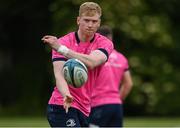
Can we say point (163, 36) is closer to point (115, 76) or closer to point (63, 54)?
point (115, 76)

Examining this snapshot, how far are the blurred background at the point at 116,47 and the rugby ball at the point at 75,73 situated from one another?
690 inches

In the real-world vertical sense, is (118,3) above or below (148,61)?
above

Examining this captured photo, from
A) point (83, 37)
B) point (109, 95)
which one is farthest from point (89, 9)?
point (109, 95)

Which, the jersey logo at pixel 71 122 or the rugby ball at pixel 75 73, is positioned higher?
the rugby ball at pixel 75 73

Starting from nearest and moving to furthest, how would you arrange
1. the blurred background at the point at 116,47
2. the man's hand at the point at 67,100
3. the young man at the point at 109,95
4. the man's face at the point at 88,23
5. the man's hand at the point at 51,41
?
1. the man's hand at the point at 67,100
2. the man's hand at the point at 51,41
3. the man's face at the point at 88,23
4. the young man at the point at 109,95
5. the blurred background at the point at 116,47

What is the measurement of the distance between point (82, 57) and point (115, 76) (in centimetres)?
382

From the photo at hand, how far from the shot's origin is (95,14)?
7.78m

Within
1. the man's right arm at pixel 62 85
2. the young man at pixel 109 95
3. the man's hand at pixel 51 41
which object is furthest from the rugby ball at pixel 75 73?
the young man at pixel 109 95

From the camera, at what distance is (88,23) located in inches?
305

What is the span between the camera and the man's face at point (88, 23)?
25.4 ft

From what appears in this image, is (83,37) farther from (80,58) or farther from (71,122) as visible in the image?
(71,122)

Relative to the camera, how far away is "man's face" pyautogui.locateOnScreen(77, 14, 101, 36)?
7.74m

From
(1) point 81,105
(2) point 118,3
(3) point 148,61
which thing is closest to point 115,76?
(1) point 81,105

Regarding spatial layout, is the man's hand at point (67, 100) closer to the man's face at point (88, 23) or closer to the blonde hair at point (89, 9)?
the man's face at point (88, 23)
